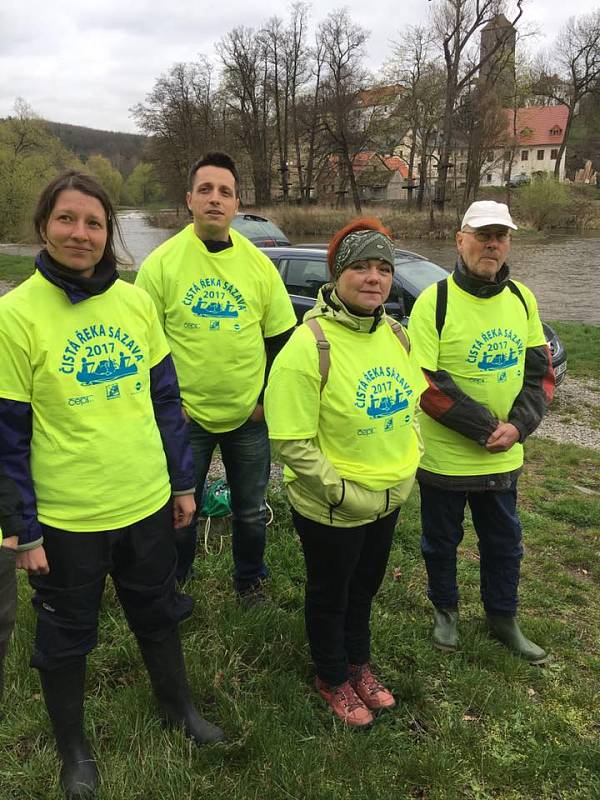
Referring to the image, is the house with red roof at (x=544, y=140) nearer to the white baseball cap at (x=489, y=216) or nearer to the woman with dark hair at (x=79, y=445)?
the white baseball cap at (x=489, y=216)

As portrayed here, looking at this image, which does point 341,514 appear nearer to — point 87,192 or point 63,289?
point 63,289

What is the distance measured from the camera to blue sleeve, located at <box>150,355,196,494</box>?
6.85 feet

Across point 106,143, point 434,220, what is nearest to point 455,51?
point 434,220

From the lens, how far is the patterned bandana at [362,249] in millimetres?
2111

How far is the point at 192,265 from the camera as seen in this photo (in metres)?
2.61

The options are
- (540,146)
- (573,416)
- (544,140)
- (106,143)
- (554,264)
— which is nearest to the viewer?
(573,416)

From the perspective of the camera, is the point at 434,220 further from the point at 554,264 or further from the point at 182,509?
the point at 182,509

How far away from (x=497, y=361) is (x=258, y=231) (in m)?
9.66

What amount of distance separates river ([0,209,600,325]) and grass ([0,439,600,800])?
19.8 feet

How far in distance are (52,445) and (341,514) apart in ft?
3.26

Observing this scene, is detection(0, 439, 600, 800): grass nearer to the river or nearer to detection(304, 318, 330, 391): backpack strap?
detection(304, 318, 330, 391): backpack strap

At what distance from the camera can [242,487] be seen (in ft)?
9.50

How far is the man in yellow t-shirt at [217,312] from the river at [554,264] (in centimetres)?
541

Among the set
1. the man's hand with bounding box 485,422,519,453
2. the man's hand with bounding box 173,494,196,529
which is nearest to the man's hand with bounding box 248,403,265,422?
the man's hand with bounding box 173,494,196,529
